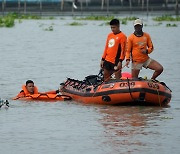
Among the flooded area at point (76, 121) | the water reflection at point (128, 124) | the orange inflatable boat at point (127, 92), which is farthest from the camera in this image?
the orange inflatable boat at point (127, 92)

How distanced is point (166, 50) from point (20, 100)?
73.1 ft

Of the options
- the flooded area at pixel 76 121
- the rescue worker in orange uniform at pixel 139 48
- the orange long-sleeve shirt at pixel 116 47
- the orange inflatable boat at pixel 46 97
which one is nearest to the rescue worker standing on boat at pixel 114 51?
the orange long-sleeve shirt at pixel 116 47

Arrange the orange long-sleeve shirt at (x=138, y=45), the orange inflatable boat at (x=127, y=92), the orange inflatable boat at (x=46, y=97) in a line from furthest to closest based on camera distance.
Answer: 1. the orange inflatable boat at (x=46, y=97)
2. the orange long-sleeve shirt at (x=138, y=45)
3. the orange inflatable boat at (x=127, y=92)

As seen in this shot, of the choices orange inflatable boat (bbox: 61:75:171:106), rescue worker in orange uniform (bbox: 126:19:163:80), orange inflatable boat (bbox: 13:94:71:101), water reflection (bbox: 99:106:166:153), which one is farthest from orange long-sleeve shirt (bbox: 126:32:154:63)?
orange inflatable boat (bbox: 13:94:71:101)

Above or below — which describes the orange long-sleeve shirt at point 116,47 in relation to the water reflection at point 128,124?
above

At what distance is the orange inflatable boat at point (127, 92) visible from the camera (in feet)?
69.8

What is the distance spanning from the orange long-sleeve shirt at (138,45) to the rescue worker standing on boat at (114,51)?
31 centimetres

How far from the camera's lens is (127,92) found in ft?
70.2

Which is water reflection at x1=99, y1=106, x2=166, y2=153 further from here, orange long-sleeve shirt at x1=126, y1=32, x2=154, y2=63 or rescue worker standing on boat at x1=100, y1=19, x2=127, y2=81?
orange long-sleeve shirt at x1=126, y1=32, x2=154, y2=63

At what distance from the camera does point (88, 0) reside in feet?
336

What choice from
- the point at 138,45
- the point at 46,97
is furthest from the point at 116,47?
the point at 46,97

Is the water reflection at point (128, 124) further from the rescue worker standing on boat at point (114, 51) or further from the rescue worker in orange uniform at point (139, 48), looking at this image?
the rescue worker in orange uniform at point (139, 48)

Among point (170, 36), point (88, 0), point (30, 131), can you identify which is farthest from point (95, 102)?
point (88, 0)

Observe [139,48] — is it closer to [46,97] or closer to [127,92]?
[127,92]
